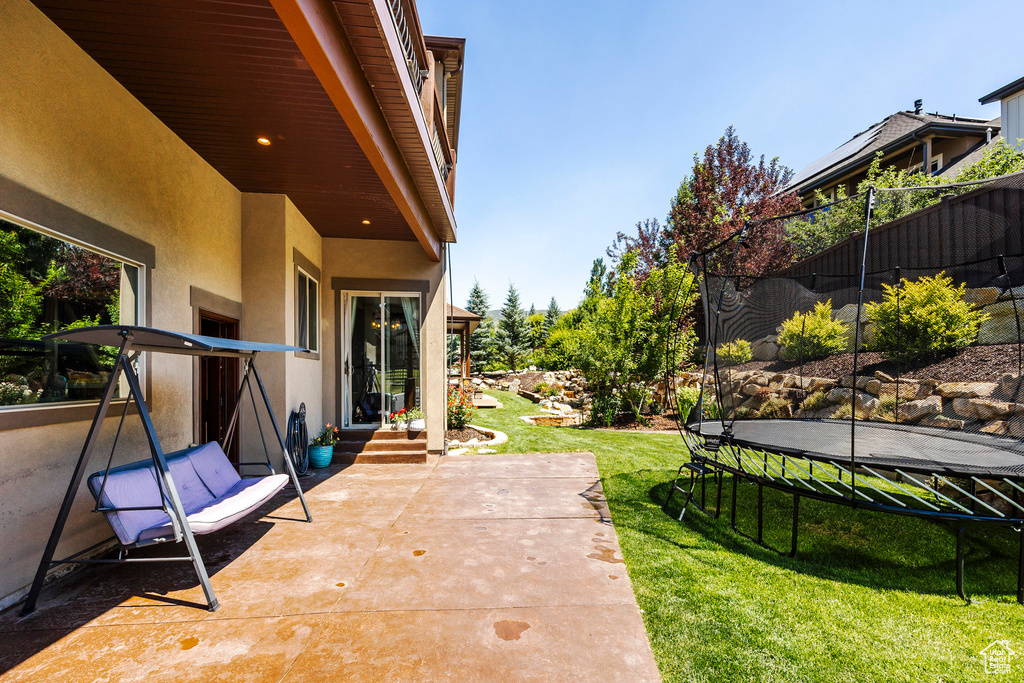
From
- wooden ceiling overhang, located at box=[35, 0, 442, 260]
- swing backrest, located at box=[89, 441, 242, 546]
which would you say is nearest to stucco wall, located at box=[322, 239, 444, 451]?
wooden ceiling overhang, located at box=[35, 0, 442, 260]

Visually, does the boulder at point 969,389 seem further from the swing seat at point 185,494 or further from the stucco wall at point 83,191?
the stucco wall at point 83,191

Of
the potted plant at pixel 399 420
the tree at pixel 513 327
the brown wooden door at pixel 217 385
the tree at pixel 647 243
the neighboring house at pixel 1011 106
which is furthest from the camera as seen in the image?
the tree at pixel 513 327

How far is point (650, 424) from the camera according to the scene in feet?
31.7

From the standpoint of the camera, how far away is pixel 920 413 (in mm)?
4453

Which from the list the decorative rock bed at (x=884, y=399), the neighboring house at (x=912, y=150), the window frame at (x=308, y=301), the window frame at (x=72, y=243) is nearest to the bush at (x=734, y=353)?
the decorative rock bed at (x=884, y=399)

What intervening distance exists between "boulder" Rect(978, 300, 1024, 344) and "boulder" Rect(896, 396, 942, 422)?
0.65 m

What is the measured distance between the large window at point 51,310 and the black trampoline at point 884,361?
15.6 ft

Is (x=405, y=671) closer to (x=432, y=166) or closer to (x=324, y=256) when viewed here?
(x=432, y=166)

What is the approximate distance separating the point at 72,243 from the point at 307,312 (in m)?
3.67

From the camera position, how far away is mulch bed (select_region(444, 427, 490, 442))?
8.34m

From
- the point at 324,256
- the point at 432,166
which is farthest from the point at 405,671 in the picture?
the point at 324,256

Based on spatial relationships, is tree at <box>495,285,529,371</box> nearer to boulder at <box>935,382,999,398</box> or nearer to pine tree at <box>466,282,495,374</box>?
pine tree at <box>466,282,495,374</box>

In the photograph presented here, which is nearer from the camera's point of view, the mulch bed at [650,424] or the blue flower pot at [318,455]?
the blue flower pot at [318,455]

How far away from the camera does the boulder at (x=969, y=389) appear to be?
3799 millimetres
